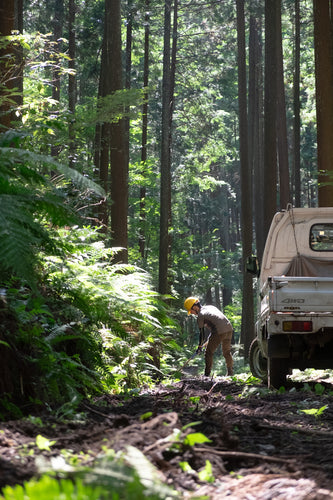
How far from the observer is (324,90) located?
17312mm

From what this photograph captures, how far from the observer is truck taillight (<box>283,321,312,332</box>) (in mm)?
9117

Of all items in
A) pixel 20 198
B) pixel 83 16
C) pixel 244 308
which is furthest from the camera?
pixel 83 16

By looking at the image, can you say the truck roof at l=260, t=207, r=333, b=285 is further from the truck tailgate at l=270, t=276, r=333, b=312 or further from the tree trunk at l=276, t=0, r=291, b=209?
the tree trunk at l=276, t=0, r=291, b=209

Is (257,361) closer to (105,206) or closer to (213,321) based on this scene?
(213,321)

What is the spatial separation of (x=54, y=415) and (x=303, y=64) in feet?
139

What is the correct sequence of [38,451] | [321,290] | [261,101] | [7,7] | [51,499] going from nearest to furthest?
[51,499]
[38,451]
[321,290]
[7,7]
[261,101]

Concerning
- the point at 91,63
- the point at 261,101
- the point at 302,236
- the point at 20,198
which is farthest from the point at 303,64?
the point at 20,198

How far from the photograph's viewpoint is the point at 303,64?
44.1 meters

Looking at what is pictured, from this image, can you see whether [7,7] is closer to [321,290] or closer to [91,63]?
[321,290]

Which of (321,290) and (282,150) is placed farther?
(282,150)

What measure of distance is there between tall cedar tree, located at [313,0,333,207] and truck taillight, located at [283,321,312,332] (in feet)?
24.6

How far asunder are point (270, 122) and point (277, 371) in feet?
44.4

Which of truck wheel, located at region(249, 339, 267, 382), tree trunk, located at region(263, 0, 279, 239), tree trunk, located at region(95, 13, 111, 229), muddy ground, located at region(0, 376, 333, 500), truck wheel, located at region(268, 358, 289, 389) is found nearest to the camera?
muddy ground, located at region(0, 376, 333, 500)

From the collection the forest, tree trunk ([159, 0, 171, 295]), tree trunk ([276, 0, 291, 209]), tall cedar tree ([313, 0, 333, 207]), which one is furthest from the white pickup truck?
tree trunk ([276, 0, 291, 209])
